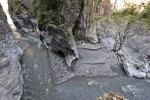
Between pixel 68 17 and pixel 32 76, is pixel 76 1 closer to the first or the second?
pixel 68 17

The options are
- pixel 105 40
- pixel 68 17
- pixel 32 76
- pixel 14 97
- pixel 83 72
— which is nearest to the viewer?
pixel 14 97

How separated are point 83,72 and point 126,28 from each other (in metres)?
8.95

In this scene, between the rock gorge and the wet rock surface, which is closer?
the wet rock surface

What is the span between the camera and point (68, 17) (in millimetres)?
23500

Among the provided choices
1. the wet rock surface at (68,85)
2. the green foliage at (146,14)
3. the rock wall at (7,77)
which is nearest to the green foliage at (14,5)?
the wet rock surface at (68,85)

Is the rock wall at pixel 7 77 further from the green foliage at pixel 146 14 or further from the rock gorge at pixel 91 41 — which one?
the green foliage at pixel 146 14

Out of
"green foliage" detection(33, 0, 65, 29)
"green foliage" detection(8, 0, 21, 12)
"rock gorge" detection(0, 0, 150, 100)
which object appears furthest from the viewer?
"green foliage" detection(8, 0, 21, 12)

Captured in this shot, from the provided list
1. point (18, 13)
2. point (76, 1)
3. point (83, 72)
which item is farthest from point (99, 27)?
point (18, 13)

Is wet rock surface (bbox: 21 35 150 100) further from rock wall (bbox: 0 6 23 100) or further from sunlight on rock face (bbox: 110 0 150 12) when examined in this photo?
sunlight on rock face (bbox: 110 0 150 12)

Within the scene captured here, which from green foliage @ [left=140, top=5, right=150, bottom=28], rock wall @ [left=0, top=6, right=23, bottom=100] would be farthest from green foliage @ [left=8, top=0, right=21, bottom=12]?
rock wall @ [left=0, top=6, right=23, bottom=100]

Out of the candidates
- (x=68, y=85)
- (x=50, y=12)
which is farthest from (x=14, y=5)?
(x=68, y=85)

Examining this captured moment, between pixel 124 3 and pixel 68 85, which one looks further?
pixel 124 3

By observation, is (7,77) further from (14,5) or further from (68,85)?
(14,5)

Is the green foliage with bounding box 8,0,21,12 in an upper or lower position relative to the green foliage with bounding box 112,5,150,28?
upper
